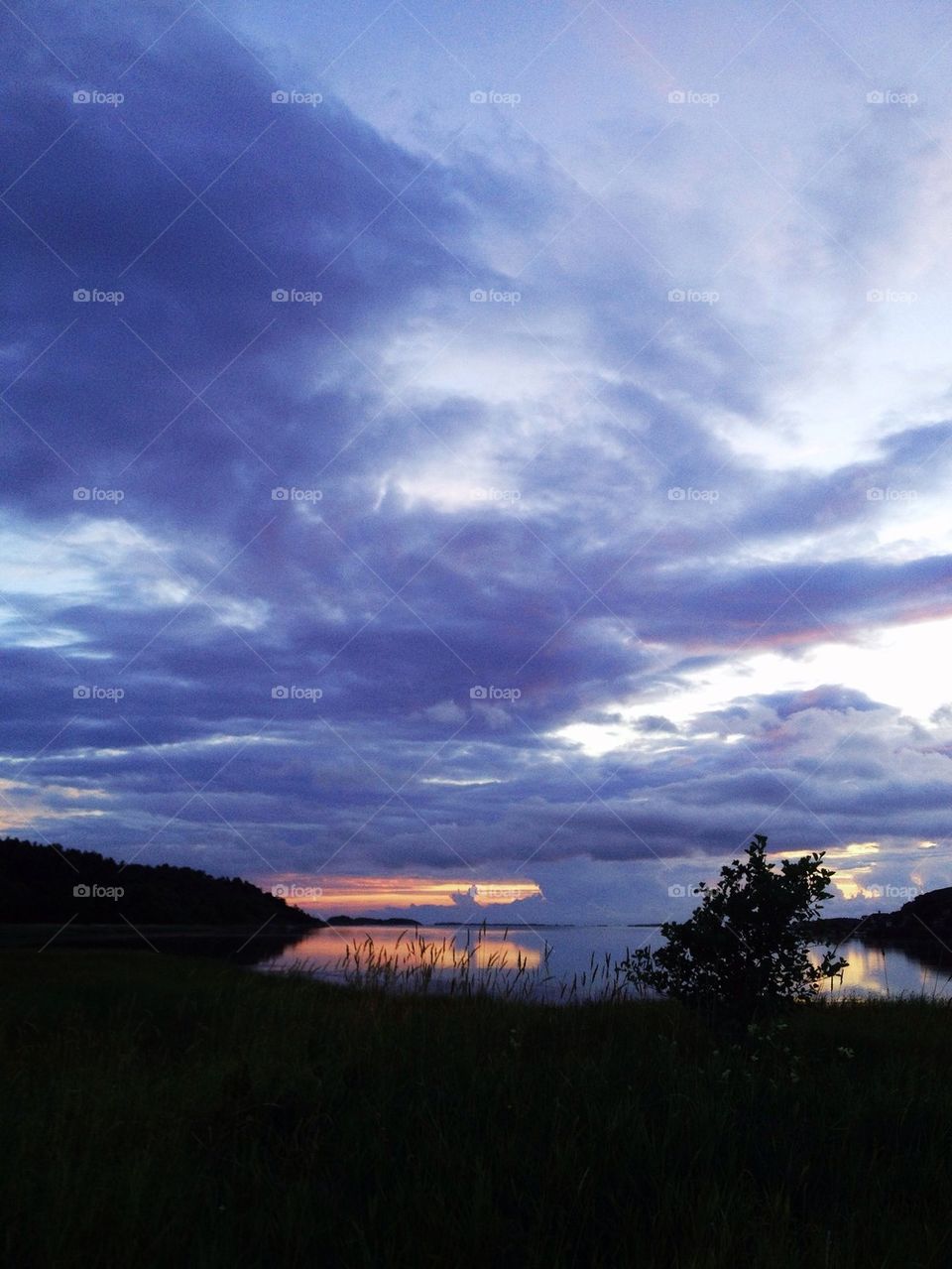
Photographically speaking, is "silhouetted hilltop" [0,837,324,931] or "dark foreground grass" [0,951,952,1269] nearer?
"dark foreground grass" [0,951,952,1269]

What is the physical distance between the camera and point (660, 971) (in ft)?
42.4

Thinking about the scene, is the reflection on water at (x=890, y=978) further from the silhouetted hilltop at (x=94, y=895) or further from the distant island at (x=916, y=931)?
the silhouetted hilltop at (x=94, y=895)

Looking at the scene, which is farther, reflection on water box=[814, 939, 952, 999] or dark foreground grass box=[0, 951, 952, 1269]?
reflection on water box=[814, 939, 952, 999]

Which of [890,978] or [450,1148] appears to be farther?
[890,978]

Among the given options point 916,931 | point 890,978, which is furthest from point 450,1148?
point 916,931

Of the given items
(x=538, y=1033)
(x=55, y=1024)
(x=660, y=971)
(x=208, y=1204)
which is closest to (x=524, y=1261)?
(x=208, y=1204)

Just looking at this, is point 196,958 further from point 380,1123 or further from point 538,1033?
point 380,1123

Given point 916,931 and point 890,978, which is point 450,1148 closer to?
point 890,978

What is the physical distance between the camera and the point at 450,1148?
687cm

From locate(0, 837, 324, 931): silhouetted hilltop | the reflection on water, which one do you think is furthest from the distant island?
locate(0, 837, 324, 931): silhouetted hilltop

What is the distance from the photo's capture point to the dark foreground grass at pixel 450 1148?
5633mm

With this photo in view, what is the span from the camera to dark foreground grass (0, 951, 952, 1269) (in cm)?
563

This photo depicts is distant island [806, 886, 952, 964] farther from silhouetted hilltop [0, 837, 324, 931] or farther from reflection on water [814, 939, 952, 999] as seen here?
silhouetted hilltop [0, 837, 324, 931]

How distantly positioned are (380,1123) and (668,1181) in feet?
7.98
